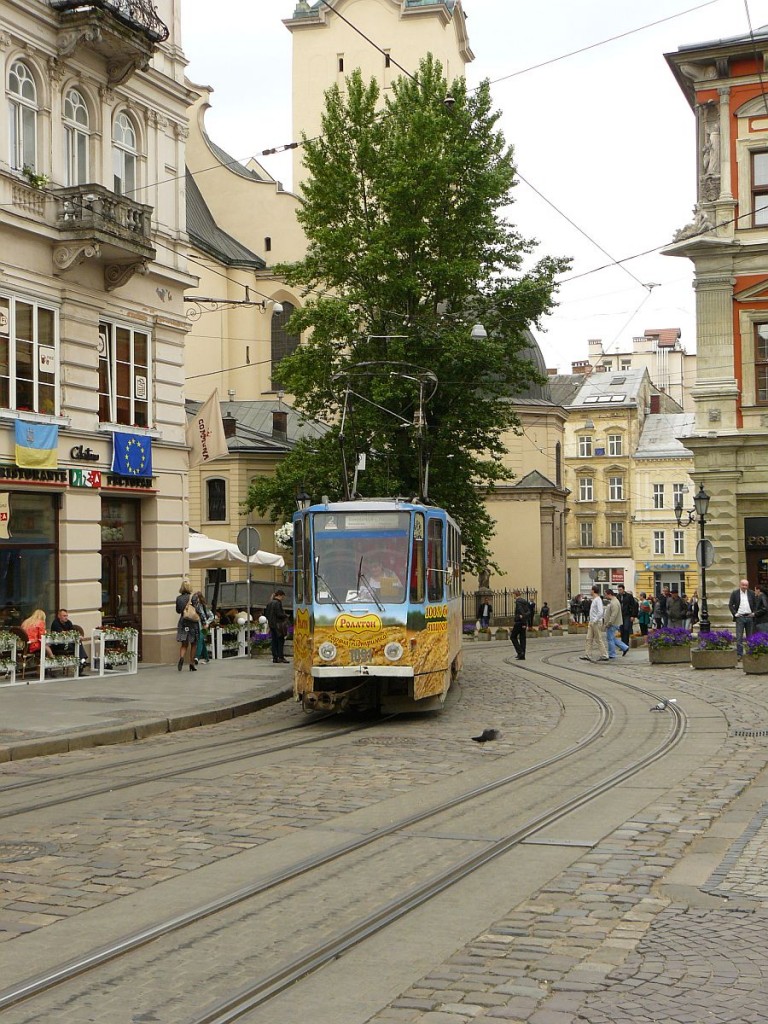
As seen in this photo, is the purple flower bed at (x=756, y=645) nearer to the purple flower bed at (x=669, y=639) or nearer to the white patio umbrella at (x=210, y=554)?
the purple flower bed at (x=669, y=639)

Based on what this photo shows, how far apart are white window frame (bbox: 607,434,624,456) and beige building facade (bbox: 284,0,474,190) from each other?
32766 millimetres

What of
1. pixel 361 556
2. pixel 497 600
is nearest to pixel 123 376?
pixel 361 556

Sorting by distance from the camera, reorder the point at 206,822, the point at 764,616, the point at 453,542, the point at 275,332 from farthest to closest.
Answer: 1. the point at 275,332
2. the point at 764,616
3. the point at 453,542
4. the point at 206,822

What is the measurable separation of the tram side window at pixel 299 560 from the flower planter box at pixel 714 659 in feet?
38.8

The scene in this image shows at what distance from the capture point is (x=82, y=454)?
24.2m

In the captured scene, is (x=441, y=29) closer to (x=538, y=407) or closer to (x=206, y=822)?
(x=538, y=407)

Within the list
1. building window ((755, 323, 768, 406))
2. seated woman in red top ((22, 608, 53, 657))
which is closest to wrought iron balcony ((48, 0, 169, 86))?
seated woman in red top ((22, 608, 53, 657))

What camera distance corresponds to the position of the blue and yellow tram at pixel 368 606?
17.2 m

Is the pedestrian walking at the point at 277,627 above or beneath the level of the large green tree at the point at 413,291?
beneath

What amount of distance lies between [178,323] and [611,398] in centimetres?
6213

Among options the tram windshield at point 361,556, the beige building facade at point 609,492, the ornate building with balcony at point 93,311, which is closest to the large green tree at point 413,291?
the ornate building with balcony at point 93,311

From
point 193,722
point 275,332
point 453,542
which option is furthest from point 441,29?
point 193,722

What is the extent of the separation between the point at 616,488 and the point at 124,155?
62951mm

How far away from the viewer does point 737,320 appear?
122 feet
